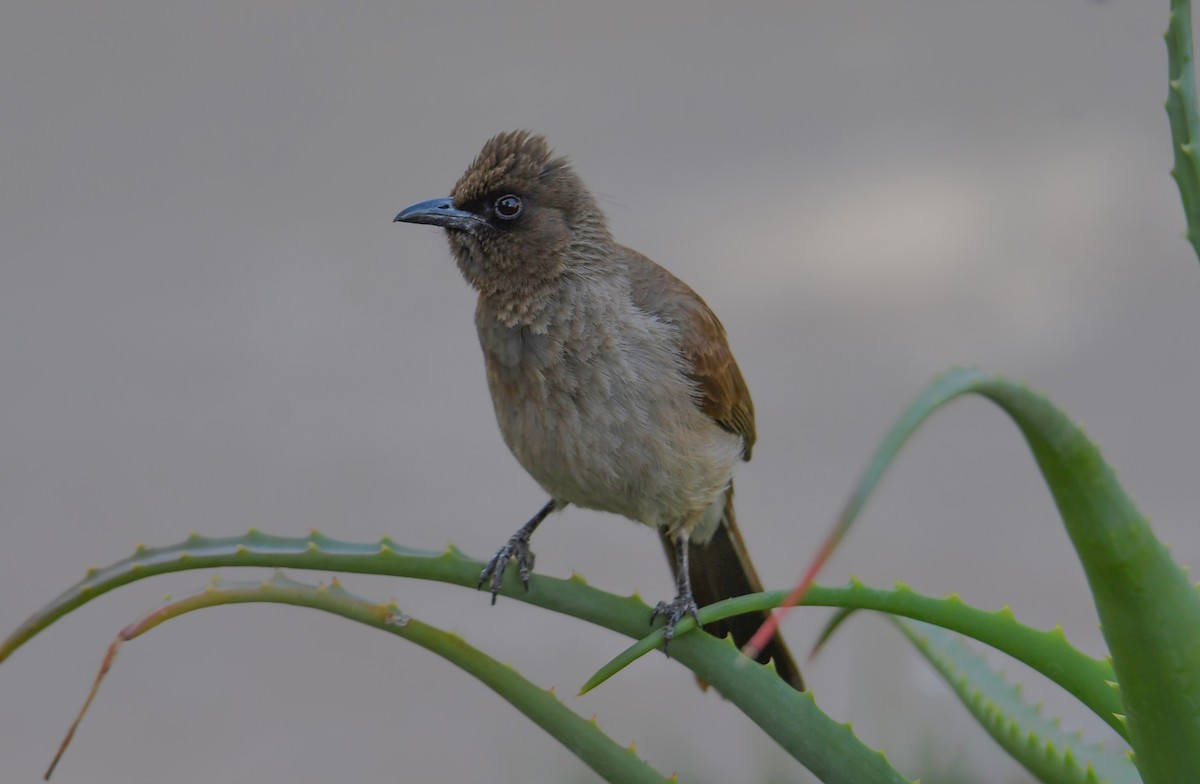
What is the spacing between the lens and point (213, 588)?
1.13m

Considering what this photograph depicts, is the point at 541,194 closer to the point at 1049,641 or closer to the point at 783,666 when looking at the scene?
the point at 783,666

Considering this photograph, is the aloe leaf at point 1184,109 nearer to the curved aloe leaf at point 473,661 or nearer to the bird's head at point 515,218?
the curved aloe leaf at point 473,661

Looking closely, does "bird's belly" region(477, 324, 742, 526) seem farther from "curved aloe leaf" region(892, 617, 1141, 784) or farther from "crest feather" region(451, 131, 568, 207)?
"curved aloe leaf" region(892, 617, 1141, 784)

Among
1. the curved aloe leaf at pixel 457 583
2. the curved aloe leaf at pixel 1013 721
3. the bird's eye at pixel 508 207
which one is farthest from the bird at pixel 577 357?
the curved aloe leaf at pixel 457 583

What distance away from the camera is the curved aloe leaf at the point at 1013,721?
4.54ft

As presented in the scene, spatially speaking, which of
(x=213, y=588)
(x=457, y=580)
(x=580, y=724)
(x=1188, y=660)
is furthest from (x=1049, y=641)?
(x=213, y=588)

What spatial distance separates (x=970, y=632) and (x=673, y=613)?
549 mm

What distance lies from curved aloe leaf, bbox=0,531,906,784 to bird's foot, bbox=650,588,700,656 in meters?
0.04

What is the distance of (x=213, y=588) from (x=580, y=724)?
15.4 inches

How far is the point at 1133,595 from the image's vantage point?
105cm

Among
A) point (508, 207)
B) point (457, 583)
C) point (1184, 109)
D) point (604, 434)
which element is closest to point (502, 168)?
point (508, 207)

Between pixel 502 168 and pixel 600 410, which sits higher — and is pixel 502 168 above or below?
above

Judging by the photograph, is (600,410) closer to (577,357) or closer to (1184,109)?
(577,357)

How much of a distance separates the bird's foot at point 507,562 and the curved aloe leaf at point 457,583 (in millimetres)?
79
